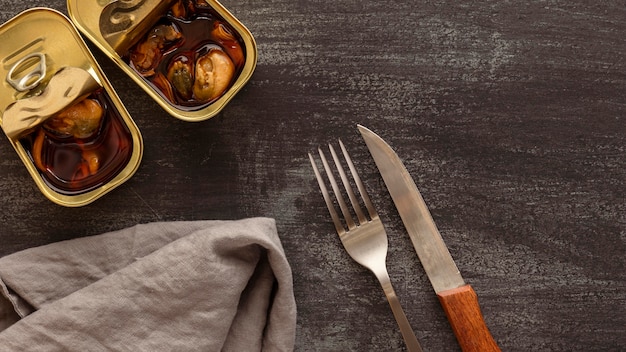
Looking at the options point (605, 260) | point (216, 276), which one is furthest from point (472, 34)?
point (216, 276)

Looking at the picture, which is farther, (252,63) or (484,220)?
(484,220)

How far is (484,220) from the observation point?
845 mm

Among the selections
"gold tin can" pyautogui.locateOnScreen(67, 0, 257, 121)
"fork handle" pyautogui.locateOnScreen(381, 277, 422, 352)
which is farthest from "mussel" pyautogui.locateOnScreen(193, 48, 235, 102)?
"fork handle" pyautogui.locateOnScreen(381, 277, 422, 352)

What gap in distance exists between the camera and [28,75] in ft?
2.42

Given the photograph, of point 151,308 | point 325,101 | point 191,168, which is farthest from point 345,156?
point 151,308

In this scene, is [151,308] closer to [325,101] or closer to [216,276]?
[216,276]

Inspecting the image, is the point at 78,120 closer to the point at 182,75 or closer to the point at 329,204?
the point at 182,75

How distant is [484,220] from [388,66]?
0.76 feet

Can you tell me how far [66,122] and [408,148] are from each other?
1.34 feet

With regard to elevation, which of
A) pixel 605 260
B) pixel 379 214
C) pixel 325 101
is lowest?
pixel 605 260

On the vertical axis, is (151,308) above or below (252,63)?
below

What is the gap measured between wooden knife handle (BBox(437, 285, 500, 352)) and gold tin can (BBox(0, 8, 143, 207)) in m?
0.41

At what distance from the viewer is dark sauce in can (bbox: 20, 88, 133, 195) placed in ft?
2.46

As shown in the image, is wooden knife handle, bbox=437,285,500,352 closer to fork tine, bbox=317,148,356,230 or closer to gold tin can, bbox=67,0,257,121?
fork tine, bbox=317,148,356,230
